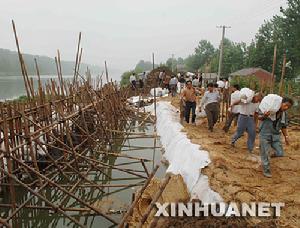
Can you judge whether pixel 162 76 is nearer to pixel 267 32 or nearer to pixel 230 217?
pixel 230 217

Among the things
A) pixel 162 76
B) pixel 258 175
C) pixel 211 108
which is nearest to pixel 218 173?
pixel 258 175

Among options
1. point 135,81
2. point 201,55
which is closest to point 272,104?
point 135,81

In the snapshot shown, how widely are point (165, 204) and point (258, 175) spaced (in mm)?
1835

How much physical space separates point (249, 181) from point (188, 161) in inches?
65.4

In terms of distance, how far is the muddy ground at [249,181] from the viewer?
14.1ft

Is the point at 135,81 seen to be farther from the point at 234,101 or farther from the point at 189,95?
the point at 234,101

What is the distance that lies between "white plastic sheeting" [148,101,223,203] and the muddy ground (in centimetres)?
14

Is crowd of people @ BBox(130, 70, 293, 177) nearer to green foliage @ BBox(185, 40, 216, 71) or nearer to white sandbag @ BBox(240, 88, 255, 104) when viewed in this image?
white sandbag @ BBox(240, 88, 255, 104)

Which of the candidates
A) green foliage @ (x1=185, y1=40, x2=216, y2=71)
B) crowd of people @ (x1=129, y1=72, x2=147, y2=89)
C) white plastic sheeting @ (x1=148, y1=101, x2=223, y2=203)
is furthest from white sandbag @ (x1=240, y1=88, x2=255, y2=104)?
green foliage @ (x1=185, y1=40, x2=216, y2=71)

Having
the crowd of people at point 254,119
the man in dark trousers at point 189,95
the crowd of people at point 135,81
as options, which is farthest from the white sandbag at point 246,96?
the crowd of people at point 135,81

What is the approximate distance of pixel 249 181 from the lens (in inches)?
205

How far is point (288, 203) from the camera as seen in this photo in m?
4.43

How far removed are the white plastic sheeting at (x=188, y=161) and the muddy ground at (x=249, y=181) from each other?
135 mm

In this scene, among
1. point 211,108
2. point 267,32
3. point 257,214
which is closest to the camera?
point 257,214
